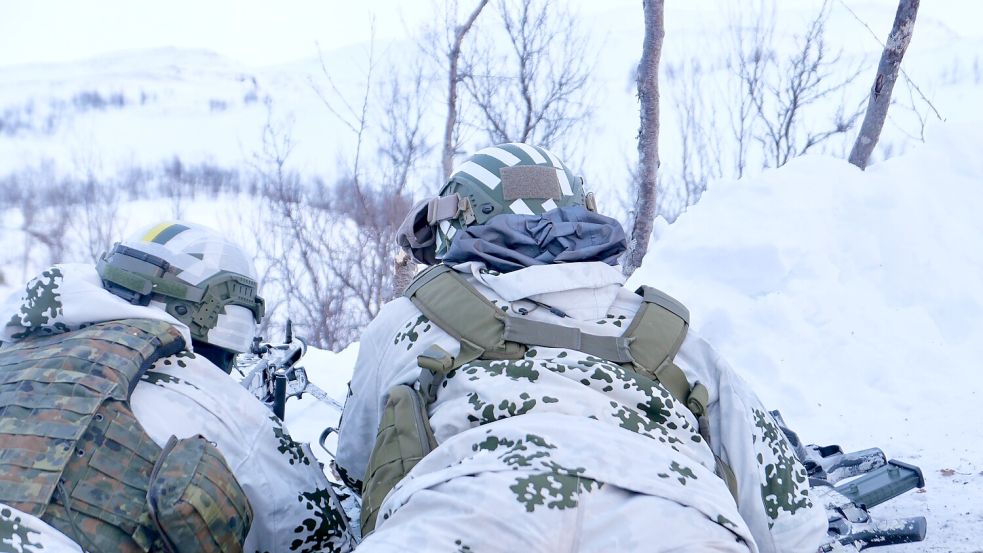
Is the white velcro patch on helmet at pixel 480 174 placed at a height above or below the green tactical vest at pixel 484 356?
above

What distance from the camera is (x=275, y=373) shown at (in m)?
3.18

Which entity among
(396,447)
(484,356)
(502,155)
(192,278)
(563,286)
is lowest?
(396,447)

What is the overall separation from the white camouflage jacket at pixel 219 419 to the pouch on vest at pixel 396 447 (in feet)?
1.11

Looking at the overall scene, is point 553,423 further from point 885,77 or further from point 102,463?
point 885,77

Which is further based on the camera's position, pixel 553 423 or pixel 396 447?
pixel 396 447

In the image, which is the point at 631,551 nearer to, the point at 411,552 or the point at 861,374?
the point at 411,552

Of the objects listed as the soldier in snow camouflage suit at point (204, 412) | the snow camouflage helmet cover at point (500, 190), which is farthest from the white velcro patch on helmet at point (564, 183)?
the soldier in snow camouflage suit at point (204, 412)

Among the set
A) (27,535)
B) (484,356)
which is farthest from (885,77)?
(27,535)

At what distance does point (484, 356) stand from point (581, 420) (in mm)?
355

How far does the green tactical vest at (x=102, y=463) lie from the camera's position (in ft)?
5.66

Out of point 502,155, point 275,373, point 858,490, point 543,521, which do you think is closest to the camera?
point 543,521

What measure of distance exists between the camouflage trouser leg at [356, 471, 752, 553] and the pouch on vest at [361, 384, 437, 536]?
0.32 m

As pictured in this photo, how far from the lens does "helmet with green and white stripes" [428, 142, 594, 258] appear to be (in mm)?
2412

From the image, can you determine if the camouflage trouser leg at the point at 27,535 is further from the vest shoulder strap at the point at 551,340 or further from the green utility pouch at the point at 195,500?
the vest shoulder strap at the point at 551,340
